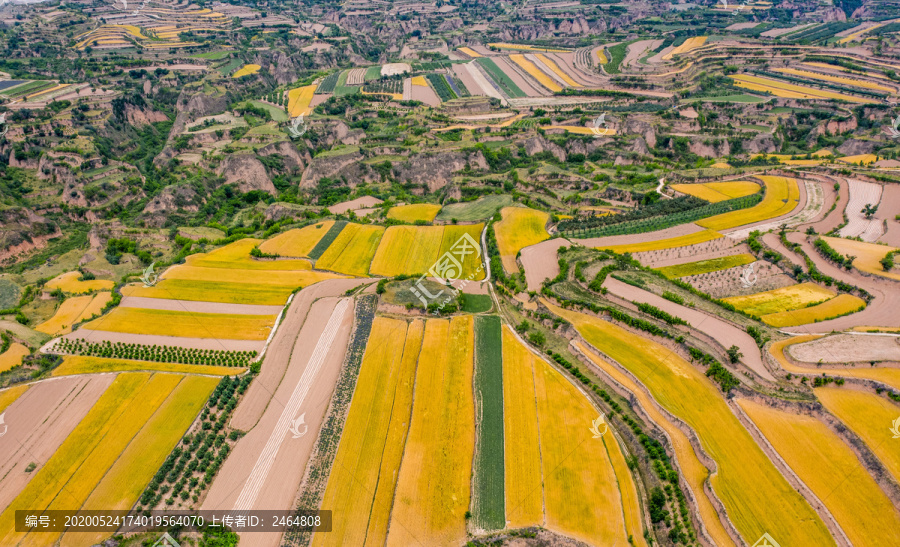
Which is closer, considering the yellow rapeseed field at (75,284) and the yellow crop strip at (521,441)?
the yellow crop strip at (521,441)

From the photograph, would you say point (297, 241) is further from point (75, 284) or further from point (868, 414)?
point (868, 414)

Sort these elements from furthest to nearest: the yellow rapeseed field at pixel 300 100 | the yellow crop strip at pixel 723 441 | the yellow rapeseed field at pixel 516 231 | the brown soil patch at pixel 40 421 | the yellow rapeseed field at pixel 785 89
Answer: the yellow rapeseed field at pixel 300 100
the yellow rapeseed field at pixel 785 89
the yellow rapeseed field at pixel 516 231
the brown soil patch at pixel 40 421
the yellow crop strip at pixel 723 441

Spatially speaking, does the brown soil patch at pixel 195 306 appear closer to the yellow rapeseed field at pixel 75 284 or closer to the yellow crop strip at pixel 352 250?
the yellow rapeseed field at pixel 75 284

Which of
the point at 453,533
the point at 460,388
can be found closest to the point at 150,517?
the point at 453,533

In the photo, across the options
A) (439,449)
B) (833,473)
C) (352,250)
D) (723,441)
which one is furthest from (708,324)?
(352,250)

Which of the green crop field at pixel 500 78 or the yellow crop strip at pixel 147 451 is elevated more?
the green crop field at pixel 500 78

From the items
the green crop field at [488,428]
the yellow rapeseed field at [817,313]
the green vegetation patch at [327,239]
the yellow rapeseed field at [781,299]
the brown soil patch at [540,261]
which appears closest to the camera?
the green crop field at [488,428]

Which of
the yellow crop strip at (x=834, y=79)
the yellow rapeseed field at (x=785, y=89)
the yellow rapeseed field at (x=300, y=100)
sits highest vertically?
the yellow crop strip at (x=834, y=79)

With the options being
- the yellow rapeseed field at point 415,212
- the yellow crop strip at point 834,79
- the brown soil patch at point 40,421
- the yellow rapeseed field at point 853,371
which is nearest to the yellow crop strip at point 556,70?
the yellow crop strip at point 834,79
